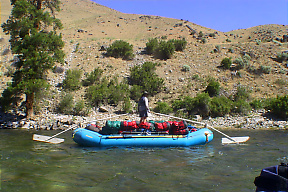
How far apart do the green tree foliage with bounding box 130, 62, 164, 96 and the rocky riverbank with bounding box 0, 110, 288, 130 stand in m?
4.67

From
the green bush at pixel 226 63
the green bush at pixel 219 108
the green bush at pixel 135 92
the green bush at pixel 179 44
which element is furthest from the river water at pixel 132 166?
the green bush at pixel 179 44

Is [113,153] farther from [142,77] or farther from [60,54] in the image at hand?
[142,77]

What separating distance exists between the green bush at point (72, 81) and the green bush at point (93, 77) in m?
0.73

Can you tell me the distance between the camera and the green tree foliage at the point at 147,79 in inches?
902

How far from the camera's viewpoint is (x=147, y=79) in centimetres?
2339

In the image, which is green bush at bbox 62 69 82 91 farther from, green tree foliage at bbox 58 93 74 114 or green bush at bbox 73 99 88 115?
green bush at bbox 73 99 88 115

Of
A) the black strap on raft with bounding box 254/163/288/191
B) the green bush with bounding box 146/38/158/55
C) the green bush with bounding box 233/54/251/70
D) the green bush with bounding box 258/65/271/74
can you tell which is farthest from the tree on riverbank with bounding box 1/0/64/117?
the green bush with bounding box 258/65/271/74

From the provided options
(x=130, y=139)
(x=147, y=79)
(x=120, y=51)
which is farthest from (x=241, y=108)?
(x=120, y=51)

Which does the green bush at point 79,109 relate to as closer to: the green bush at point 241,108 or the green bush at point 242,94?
the green bush at point 241,108

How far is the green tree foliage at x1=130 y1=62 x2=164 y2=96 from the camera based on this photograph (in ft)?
75.2

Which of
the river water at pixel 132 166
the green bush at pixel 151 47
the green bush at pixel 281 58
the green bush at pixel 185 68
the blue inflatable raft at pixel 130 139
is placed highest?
the green bush at pixel 151 47

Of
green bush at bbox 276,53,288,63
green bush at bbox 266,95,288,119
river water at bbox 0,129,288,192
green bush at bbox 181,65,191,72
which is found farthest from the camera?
green bush at bbox 276,53,288,63

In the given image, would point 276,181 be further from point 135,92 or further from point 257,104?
point 135,92

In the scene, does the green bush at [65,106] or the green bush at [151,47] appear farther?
the green bush at [151,47]
